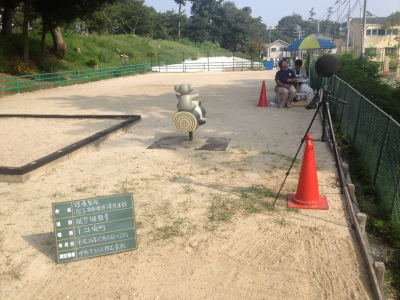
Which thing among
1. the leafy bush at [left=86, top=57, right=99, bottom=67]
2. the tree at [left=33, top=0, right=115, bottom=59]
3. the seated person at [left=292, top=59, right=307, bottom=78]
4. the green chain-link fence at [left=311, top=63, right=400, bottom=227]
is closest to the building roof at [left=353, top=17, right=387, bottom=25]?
the leafy bush at [left=86, top=57, right=99, bottom=67]

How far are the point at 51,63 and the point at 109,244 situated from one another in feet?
79.4

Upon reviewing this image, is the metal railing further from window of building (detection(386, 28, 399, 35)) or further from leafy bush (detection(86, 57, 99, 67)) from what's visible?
window of building (detection(386, 28, 399, 35))

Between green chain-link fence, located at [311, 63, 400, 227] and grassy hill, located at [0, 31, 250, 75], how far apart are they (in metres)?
20.1

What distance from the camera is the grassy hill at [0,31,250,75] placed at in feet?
78.0

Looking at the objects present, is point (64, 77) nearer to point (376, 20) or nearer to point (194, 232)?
point (194, 232)

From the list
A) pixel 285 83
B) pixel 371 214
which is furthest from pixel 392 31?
pixel 371 214

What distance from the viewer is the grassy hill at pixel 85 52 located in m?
23.8

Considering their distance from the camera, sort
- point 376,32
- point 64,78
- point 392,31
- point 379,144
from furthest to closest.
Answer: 1. point 376,32
2. point 392,31
3. point 64,78
4. point 379,144

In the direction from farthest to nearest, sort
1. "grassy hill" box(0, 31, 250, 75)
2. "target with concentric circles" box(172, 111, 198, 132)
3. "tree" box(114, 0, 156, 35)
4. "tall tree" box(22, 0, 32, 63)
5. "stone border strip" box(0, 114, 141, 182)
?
1. "tree" box(114, 0, 156, 35)
2. "grassy hill" box(0, 31, 250, 75)
3. "tall tree" box(22, 0, 32, 63)
4. "target with concentric circles" box(172, 111, 198, 132)
5. "stone border strip" box(0, 114, 141, 182)

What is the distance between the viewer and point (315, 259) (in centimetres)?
344

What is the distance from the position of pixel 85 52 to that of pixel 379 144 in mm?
29634

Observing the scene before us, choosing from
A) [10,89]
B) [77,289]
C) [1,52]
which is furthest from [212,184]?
[1,52]

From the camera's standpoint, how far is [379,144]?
5141 mm

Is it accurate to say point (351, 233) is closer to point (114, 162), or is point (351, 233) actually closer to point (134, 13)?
point (114, 162)
